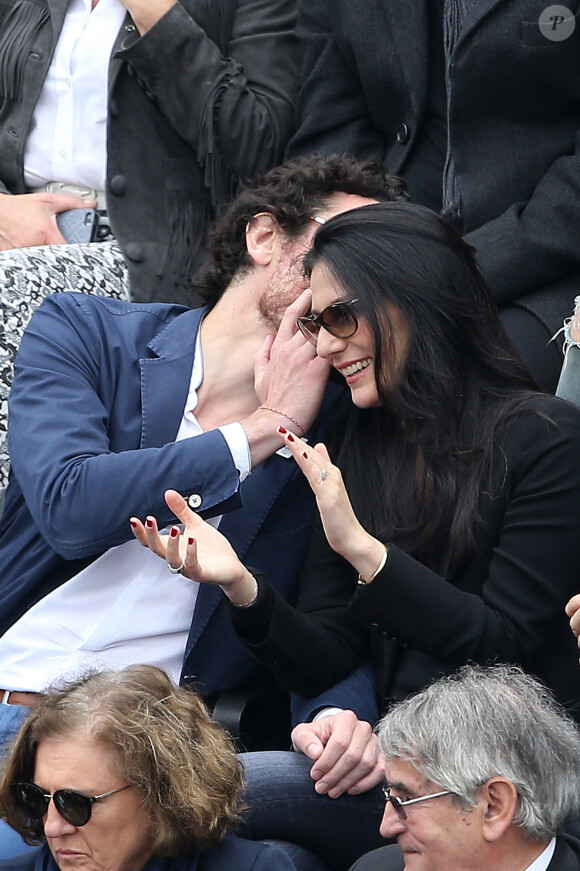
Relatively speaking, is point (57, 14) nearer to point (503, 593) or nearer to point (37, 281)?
point (37, 281)

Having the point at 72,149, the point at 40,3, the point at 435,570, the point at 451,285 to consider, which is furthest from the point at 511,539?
the point at 40,3

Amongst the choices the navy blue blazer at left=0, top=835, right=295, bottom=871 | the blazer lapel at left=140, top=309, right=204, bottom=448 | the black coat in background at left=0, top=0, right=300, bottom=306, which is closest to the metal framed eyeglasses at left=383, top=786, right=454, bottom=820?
the navy blue blazer at left=0, top=835, right=295, bottom=871

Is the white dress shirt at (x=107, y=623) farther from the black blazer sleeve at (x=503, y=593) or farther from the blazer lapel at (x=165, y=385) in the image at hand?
the black blazer sleeve at (x=503, y=593)

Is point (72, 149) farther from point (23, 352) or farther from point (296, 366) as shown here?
point (296, 366)

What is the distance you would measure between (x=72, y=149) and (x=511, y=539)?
2.15m

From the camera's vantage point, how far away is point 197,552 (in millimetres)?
2830

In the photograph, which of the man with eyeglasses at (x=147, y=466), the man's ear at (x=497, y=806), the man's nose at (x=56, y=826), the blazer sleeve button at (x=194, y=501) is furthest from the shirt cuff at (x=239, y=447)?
the man's ear at (x=497, y=806)

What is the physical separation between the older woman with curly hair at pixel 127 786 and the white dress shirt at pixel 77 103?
218cm

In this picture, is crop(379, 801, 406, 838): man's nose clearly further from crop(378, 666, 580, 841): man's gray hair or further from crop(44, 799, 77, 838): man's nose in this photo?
crop(44, 799, 77, 838): man's nose

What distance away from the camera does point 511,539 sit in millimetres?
2959

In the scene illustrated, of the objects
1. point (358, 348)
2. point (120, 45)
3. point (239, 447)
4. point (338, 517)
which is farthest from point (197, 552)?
point (120, 45)

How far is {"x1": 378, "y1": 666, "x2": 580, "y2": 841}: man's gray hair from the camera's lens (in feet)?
7.79

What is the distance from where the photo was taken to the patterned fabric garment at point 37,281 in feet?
12.1

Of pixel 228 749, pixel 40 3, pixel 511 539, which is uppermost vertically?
pixel 40 3
